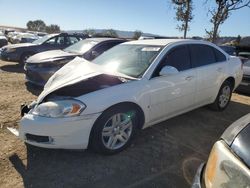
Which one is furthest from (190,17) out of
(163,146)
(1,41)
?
(163,146)

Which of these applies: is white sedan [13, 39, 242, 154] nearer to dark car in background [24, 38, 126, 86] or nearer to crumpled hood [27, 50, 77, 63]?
dark car in background [24, 38, 126, 86]

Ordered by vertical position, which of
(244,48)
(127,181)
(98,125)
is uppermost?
(244,48)

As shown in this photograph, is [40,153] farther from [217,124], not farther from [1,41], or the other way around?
[1,41]

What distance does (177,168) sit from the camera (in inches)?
140

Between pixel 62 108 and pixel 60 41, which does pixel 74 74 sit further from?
pixel 60 41

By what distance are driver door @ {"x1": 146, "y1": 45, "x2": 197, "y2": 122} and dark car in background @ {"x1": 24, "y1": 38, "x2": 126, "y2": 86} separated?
3560 mm

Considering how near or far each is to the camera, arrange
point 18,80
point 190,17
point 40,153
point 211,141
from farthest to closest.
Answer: point 190,17 → point 18,80 → point 211,141 → point 40,153

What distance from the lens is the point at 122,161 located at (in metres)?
3.65

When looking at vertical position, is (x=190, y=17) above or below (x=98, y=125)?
above

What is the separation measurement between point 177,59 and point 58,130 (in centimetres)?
234

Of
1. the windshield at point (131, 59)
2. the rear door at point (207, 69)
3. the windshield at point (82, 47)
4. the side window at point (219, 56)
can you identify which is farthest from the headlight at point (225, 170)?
the windshield at point (82, 47)

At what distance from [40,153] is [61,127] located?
0.73 meters

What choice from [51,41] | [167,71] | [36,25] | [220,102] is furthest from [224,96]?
[36,25]

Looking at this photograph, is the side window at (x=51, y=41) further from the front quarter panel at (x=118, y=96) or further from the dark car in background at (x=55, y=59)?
the front quarter panel at (x=118, y=96)
